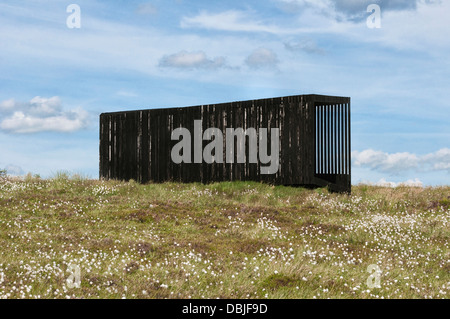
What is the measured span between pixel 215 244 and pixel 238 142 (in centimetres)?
1324

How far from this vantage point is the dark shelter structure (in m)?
22.4

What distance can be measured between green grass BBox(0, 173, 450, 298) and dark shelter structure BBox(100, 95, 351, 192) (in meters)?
2.23

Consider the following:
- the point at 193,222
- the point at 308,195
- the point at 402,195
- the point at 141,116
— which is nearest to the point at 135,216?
the point at 193,222

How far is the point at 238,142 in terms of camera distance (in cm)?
2455

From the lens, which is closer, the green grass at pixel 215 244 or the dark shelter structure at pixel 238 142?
the green grass at pixel 215 244

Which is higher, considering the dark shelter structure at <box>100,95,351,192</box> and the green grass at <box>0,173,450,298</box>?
the dark shelter structure at <box>100,95,351,192</box>

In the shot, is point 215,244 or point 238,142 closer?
point 215,244

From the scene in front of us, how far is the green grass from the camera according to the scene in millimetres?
8492

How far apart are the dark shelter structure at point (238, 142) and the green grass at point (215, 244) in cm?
223

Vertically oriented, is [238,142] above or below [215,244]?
above

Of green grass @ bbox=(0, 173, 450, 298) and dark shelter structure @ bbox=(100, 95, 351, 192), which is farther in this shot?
dark shelter structure @ bbox=(100, 95, 351, 192)

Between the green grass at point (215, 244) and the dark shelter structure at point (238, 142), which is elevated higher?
the dark shelter structure at point (238, 142)

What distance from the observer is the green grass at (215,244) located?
8492 millimetres
